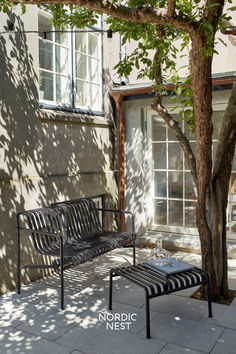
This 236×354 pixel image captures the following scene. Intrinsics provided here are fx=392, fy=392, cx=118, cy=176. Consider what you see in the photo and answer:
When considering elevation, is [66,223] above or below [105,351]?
above

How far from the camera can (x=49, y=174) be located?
5.96 metres

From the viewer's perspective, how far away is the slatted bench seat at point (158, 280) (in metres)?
3.85

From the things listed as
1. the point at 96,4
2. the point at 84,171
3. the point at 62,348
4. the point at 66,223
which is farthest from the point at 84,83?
the point at 62,348

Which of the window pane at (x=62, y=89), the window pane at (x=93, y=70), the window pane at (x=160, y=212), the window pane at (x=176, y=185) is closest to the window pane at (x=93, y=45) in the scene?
the window pane at (x=93, y=70)

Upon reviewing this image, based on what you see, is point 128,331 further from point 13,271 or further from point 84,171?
point 84,171

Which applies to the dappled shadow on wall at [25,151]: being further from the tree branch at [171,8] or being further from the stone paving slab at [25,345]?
the tree branch at [171,8]

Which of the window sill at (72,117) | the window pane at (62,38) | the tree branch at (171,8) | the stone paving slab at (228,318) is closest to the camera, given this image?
the tree branch at (171,8)

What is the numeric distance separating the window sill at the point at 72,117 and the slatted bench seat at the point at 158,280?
264 centimetres

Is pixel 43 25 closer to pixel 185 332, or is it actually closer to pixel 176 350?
pixel 185 332

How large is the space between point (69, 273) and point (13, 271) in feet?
3.06

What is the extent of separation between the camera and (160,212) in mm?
7508

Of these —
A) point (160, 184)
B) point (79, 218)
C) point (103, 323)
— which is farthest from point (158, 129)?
point (103, 323)

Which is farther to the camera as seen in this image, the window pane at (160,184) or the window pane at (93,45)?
the window pane at (160,184)

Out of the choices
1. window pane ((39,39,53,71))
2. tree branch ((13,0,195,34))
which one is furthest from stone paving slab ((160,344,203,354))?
window pane ((39,39,53,71))
